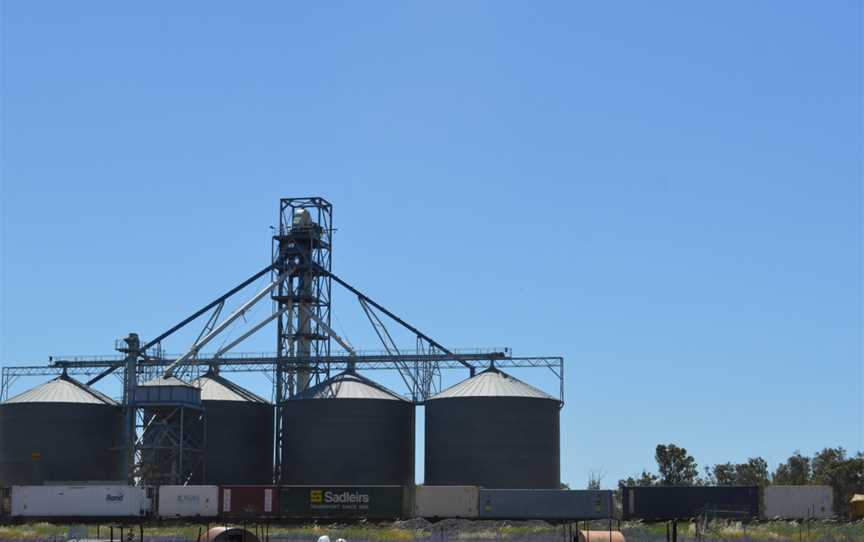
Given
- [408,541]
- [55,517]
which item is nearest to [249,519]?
[55,517]

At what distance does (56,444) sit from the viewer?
107688mm

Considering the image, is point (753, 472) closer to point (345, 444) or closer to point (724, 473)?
point (724, 473)

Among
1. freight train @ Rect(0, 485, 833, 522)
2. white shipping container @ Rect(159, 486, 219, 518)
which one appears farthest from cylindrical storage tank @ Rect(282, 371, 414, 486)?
white shipping container @ Rect(159, 486, 219, 518)

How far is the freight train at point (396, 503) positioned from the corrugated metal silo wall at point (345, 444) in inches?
594

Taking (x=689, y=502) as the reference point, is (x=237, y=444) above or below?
above

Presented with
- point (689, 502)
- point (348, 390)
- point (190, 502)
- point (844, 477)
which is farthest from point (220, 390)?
point (844, 477)

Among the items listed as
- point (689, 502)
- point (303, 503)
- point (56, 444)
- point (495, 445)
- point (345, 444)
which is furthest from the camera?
point (56, 444)

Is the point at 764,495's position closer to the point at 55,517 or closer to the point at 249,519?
the point at 249,519

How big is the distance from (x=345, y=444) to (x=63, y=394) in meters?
26.5

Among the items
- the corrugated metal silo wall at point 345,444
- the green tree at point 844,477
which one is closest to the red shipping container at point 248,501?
the corrugated metal silo wall at point 345,444

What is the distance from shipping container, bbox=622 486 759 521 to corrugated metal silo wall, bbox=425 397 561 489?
52.1 feet

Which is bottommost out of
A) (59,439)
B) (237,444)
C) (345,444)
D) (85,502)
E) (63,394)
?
(85,502)

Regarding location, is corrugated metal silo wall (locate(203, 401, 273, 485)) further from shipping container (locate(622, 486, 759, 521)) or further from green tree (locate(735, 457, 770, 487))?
green tree (locate(735, 457, 770, 487))

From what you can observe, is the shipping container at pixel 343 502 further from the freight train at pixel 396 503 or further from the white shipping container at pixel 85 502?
the white shipping container at pixel 85 502
